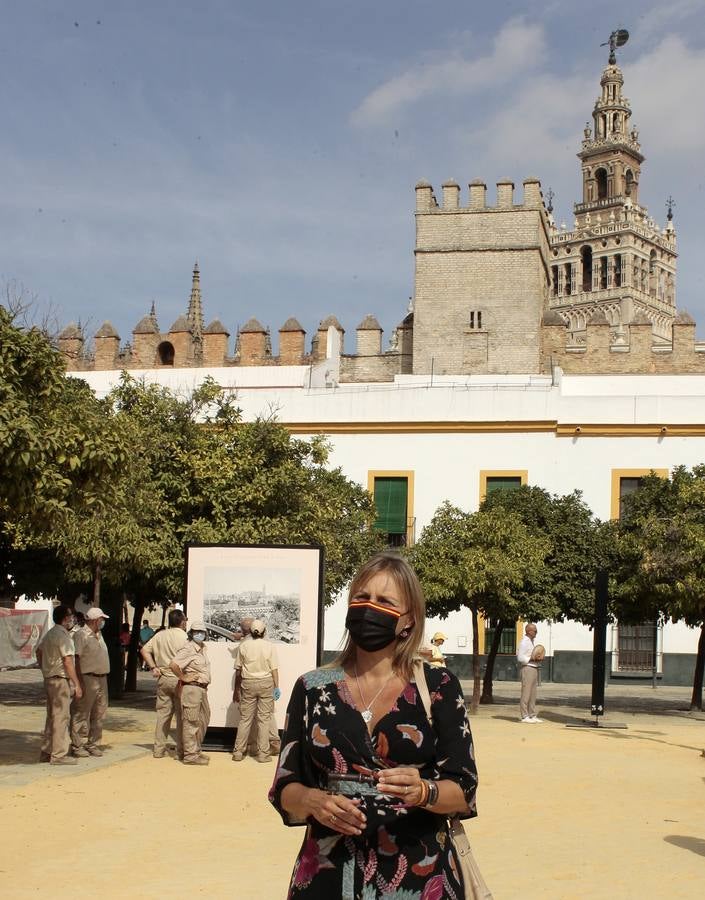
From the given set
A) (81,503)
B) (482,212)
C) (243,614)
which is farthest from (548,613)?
(482,212)

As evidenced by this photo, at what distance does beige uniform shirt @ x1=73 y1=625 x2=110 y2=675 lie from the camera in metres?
13.3

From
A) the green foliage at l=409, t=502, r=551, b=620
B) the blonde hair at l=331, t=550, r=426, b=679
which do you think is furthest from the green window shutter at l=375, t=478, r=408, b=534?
the blonde hair at l=331, t=550, r=426, b=679

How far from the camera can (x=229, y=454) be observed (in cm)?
2041

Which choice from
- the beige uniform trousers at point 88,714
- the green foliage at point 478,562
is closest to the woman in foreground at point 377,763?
the beige uniform trousers at point 88,714

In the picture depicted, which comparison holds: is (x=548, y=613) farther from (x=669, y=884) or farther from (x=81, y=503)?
(x=669, y=884)

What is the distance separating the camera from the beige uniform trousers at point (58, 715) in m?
12.5

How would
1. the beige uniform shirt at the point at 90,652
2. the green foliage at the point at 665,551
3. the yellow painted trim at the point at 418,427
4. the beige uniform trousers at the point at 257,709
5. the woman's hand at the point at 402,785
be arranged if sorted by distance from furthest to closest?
the yellow painted trim at the point at 418,427 → the green foliage at the point at 665,551 → the beige uniform trousers at the point at 257,709 → the beige uniform shirt at the point at 90,652 → the woman's hand at the point at 402,785

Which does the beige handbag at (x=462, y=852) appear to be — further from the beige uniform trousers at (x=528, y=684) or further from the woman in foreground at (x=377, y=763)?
the beige uniform trousers at (x=528, y=684)

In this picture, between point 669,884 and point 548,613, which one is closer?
point 669,884

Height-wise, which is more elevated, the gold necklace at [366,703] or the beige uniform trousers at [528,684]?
the gold necklace at [366,703]

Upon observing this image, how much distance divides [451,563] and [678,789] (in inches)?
388

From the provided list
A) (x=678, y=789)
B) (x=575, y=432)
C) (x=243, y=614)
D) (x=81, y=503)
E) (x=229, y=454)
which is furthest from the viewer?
(x=575, y=432)

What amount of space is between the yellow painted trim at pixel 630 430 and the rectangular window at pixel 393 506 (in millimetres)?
4387

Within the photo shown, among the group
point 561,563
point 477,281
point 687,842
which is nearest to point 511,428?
point 561,563
